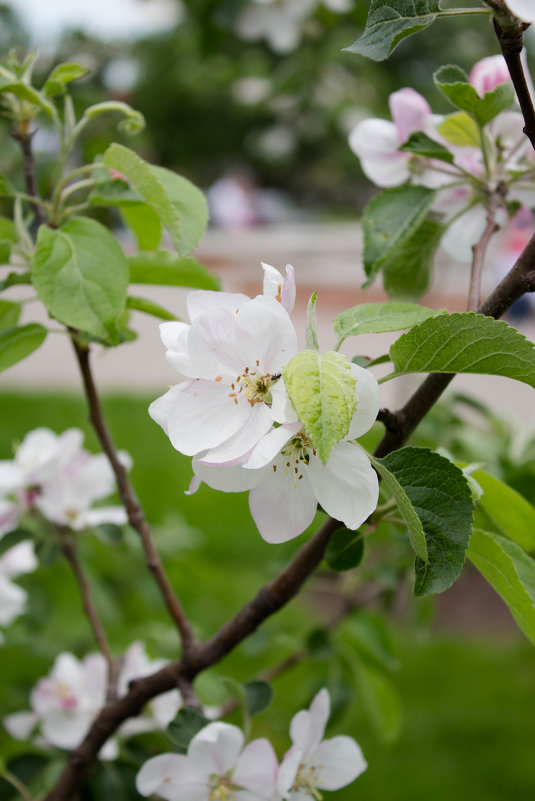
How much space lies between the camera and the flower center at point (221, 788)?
889mm

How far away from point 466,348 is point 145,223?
1.73 feet

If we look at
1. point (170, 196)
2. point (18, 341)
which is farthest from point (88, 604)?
point (170, 196)

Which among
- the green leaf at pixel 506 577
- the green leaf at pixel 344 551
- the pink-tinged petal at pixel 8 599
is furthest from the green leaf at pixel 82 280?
the pink-tinged petal at pixel 8 599

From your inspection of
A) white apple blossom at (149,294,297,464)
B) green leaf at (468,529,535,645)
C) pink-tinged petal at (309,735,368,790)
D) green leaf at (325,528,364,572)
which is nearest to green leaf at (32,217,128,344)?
white apple blossom at (149,294,297,464)

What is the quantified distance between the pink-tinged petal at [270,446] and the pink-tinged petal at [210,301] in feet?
0.43

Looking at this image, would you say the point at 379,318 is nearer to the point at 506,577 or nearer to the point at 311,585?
the point at 506,577

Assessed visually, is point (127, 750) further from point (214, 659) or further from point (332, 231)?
point (332, 231)

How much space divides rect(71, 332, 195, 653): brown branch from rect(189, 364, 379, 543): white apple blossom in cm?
39

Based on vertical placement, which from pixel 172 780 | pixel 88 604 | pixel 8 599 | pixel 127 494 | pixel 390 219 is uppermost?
pixel 390 219

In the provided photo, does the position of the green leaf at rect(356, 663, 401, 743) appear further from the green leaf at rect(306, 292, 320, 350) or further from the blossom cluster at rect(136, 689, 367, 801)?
the green leaf at rect(306, 292, 320, 350)

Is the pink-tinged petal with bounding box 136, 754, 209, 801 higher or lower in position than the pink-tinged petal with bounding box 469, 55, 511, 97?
lower

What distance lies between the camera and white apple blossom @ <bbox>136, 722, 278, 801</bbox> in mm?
870

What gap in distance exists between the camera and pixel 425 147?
0.96 metres

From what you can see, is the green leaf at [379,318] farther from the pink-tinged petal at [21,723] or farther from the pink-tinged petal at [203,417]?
the pink-tinged petal at [21,723]
